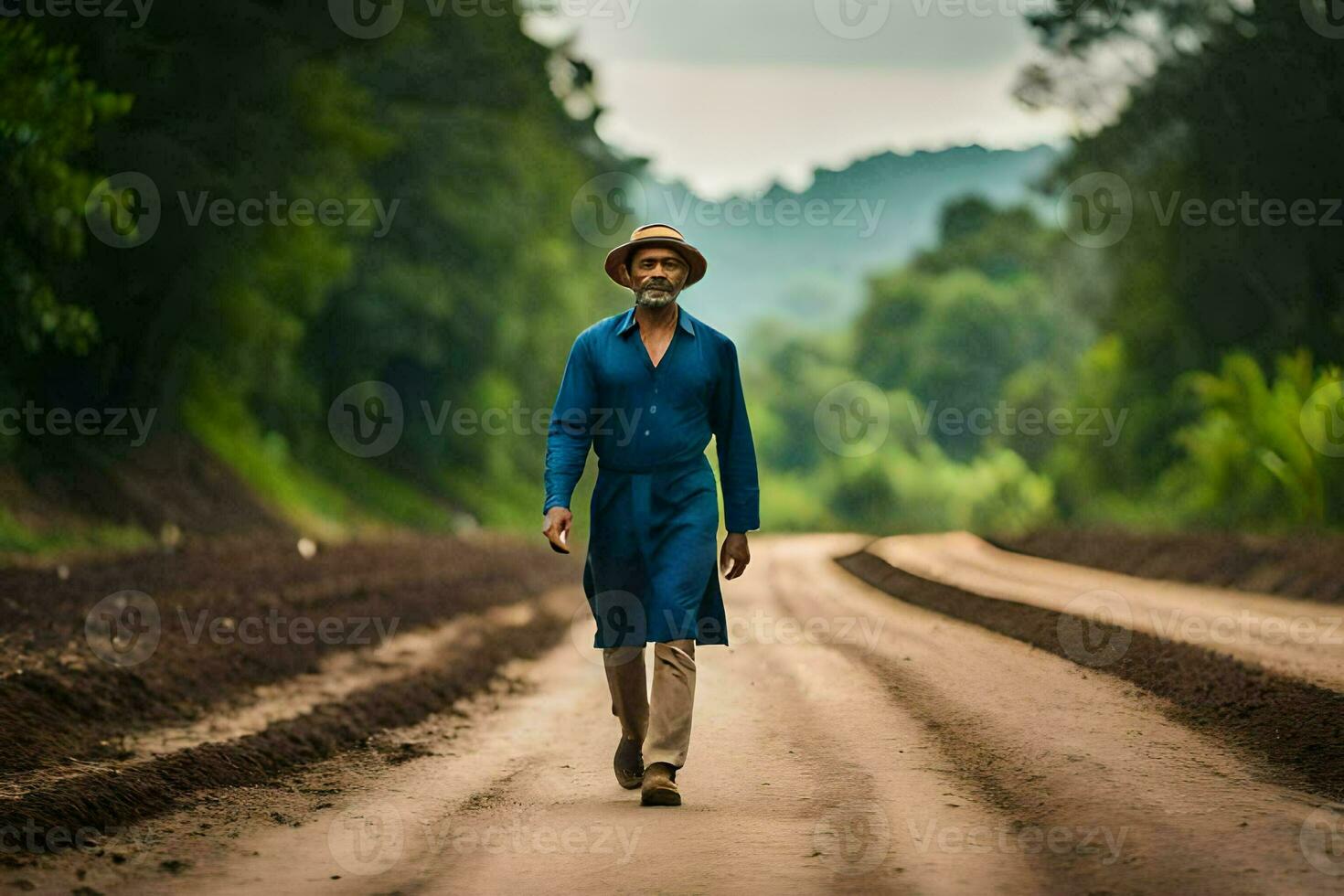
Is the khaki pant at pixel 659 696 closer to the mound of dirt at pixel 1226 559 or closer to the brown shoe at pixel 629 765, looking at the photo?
the brown shoe at pixel 629 765

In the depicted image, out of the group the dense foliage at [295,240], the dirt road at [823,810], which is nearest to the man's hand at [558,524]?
the dirt road at [823,810]

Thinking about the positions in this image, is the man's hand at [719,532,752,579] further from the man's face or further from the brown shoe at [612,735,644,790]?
the man's face

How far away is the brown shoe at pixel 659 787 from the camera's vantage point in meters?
7.18

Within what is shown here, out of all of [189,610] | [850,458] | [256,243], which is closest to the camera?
[189,610]

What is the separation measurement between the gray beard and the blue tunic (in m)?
0.16

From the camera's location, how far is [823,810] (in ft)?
22.5

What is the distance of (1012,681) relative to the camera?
975cm

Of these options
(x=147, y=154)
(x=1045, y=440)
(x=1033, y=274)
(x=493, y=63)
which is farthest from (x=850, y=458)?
(x=147, y=154)

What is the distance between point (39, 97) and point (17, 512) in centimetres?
911

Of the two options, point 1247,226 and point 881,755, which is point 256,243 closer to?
point 1247,226

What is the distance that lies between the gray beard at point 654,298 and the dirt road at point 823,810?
7.41 feet

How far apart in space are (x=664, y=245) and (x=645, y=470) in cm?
107

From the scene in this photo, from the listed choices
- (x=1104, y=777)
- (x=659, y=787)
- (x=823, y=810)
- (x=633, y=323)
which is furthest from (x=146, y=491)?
(x=1104, y=777)

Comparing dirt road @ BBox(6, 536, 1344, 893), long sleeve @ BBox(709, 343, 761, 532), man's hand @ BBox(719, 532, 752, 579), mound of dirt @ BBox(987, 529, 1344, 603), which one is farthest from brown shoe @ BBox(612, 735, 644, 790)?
mound of dirt @ BBox(987, 529, 1344, 603)
